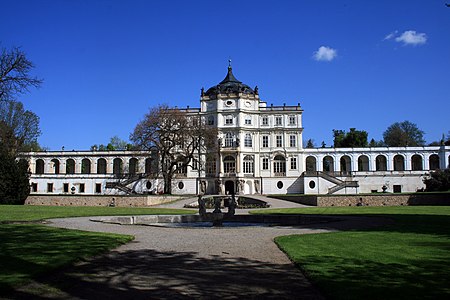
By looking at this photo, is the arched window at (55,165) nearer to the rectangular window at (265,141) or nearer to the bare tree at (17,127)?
the bare tree at (17,127)

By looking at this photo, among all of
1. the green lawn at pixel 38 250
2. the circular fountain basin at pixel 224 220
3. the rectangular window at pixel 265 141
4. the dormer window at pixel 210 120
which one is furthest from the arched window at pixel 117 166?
the green lawn at pixel 38 250

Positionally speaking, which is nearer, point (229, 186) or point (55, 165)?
point (229, 186)

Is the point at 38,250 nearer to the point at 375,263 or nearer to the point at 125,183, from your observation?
the point at 375,263

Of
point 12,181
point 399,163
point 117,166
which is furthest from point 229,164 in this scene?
point 399,163

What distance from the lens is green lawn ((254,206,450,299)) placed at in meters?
7.22

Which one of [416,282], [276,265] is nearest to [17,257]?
[276,265]

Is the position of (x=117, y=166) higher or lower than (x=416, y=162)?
lower

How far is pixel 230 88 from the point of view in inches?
2758

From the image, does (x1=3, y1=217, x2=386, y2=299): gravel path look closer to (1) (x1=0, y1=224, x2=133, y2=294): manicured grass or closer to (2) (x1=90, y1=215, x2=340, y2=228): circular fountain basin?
(1) (x1=0, y1=224, x2=133, y2=294): manicured grass

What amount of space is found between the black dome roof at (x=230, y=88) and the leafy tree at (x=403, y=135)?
141 feet

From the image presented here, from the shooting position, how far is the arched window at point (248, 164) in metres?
67.8

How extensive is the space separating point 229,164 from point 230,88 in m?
13.0

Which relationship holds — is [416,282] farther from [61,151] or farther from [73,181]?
[61,151]

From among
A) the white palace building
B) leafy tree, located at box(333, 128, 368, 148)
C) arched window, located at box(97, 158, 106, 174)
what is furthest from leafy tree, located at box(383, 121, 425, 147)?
arched window, located at box(97, 158, 106, 174)
